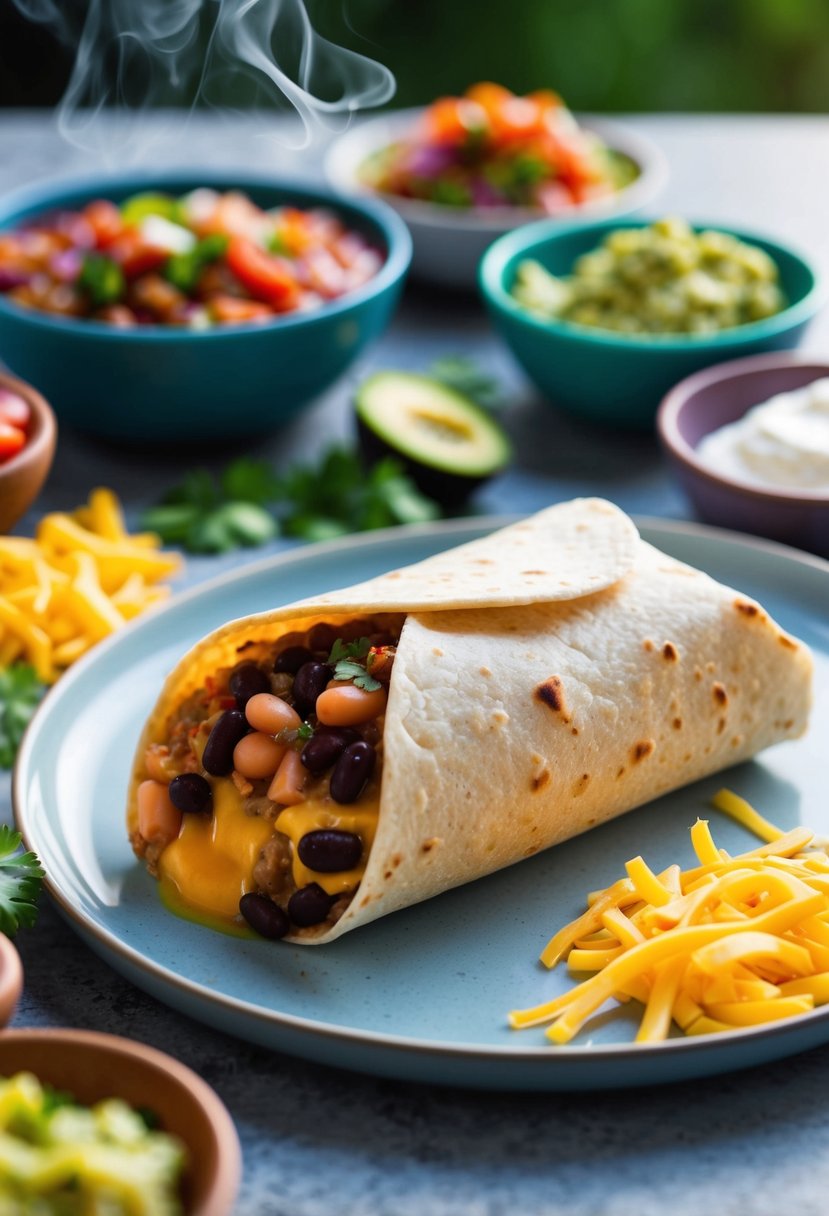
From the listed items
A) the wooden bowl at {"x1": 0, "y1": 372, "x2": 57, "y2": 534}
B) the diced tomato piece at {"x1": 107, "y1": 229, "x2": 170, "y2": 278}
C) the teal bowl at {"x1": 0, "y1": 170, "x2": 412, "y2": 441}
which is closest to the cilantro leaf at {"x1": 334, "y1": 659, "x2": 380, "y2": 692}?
the wooden bowl at {"x1": 0, "y1": 372, "x2": 57, "y2": 534}

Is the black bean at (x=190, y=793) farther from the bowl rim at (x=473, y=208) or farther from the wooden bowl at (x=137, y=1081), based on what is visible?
the bowl rim at (x=473, y=208)

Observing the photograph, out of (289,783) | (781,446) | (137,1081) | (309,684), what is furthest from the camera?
(781,446)

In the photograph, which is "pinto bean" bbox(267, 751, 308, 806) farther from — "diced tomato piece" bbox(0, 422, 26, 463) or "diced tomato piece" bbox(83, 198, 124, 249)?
"diced tomato piece" bbox(83, 198, 124, 249)

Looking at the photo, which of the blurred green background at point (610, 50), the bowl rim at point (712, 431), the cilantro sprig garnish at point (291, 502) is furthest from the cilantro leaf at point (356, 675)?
the blurred green background at point (610, 50)

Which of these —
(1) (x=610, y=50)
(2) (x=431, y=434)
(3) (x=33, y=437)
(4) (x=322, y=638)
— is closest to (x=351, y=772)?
(4) (x=322, y=638)

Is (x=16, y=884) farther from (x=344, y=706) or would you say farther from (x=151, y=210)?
(x=151, y=210)
